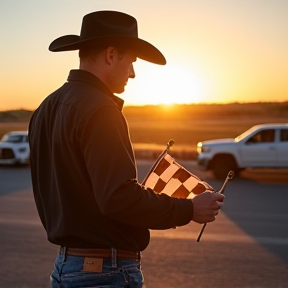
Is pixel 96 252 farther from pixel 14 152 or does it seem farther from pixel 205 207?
pixel 14 152

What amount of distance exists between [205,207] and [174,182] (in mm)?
301

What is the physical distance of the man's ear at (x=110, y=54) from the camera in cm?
253

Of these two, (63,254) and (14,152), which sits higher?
(63,254)

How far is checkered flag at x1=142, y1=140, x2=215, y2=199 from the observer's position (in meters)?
2.75

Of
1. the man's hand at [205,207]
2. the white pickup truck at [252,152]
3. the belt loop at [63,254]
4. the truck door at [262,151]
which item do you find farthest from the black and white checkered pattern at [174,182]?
the truck door at [262,151]

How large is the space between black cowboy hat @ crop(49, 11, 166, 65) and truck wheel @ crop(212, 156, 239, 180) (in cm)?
1388

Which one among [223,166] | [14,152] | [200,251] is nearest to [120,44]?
[200,251]

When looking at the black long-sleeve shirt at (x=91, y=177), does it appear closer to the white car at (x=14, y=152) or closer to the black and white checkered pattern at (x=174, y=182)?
the black and white checkered pattern at (x=174, y=182)

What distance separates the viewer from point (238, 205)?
11.6 m

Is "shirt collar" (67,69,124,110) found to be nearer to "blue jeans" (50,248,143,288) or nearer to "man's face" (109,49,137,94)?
"man's face" (109,49,137,94)

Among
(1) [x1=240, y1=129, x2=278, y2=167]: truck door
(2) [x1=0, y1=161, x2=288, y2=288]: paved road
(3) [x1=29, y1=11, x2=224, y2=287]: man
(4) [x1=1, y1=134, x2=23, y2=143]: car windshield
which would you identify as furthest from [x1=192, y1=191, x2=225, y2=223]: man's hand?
(4) [x1=1, y1=134, x2=23, y2=143]: car windshield

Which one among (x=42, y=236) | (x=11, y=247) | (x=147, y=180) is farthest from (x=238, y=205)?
(x=147, y=180)

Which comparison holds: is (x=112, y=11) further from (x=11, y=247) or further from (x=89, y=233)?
(x=11, y=247)

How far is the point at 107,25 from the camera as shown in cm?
259
